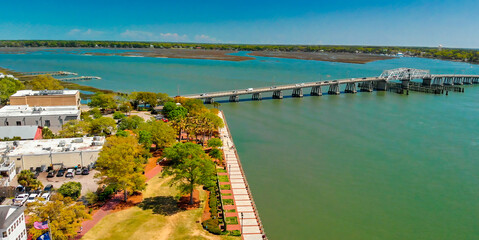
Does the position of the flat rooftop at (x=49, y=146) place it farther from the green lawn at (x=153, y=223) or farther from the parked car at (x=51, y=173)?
the green lawn at (x=153, y=223)

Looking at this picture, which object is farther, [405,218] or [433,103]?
[433,103]

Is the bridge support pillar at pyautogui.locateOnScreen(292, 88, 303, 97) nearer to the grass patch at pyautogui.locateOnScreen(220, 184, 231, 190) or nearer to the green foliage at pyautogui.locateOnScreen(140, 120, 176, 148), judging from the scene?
the green foliage at pyautogui.locateOnScreen(140, 120, 176, 148)

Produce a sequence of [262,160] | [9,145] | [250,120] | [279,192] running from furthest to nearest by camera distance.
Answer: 1. [250,120]
2. [262,160]
3. [9,145]
4. [279,192]

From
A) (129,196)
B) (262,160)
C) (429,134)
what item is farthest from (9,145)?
(429,134)

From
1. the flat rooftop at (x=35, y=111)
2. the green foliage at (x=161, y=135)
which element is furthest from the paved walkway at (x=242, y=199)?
the flat rooftop at (x=35, y=111)

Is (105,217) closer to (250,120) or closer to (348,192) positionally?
(348,192)

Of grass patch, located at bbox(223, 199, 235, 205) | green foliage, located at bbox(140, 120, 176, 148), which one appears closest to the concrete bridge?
green foliage, located at bbox(140, 120, 176, 148)

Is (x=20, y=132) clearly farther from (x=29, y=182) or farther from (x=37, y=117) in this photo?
(x=29, y=182)
